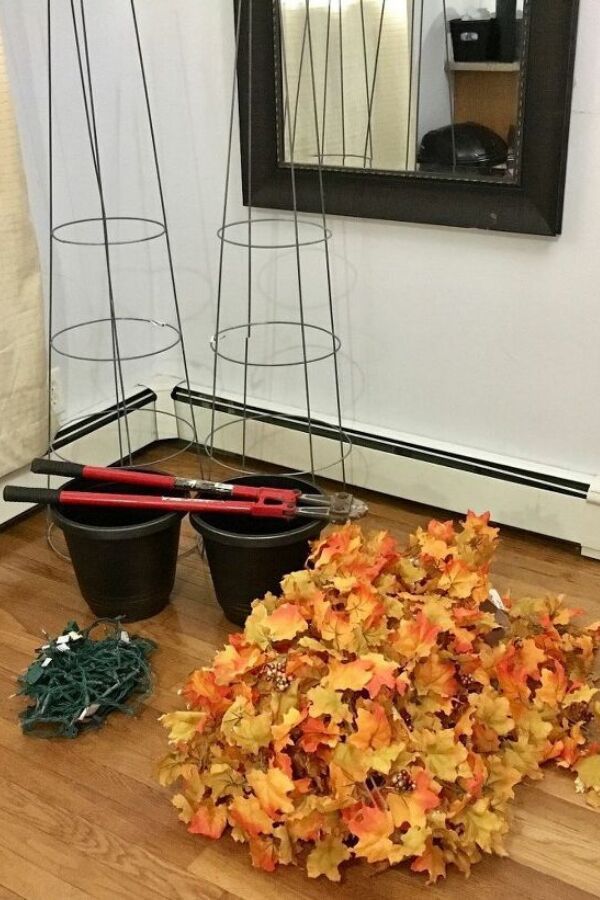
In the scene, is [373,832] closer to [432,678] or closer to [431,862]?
[431,862]

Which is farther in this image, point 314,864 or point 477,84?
point 477,84

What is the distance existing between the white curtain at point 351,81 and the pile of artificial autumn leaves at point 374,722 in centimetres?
75

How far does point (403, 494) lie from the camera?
1.95m

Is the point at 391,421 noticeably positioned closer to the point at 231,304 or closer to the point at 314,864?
the point at 231,304

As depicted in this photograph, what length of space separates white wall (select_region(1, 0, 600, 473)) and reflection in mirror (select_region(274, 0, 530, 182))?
119 millimetres

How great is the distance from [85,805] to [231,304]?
3.71 feet

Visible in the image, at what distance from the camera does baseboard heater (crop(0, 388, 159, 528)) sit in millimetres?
1925

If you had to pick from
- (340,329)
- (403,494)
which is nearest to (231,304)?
(340,329)

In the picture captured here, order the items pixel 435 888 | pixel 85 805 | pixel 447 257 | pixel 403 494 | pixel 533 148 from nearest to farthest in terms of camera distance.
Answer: pixel 435 888 → pixel 85 805 → pixel 533 148 → pixel 447 257 → pixel 403 494

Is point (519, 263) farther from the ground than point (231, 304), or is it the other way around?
point (519, 263)

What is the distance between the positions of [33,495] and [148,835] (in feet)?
2.00

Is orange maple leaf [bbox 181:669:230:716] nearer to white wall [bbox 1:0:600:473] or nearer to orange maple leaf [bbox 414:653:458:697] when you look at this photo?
orange maple leaf [bbox 414:653:458:697]

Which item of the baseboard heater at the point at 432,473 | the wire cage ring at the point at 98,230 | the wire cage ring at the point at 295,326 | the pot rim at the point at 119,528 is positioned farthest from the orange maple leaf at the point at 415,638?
the wire cage ring at the point at 98,230

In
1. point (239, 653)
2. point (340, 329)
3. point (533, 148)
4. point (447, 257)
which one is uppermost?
point (533, 148)
